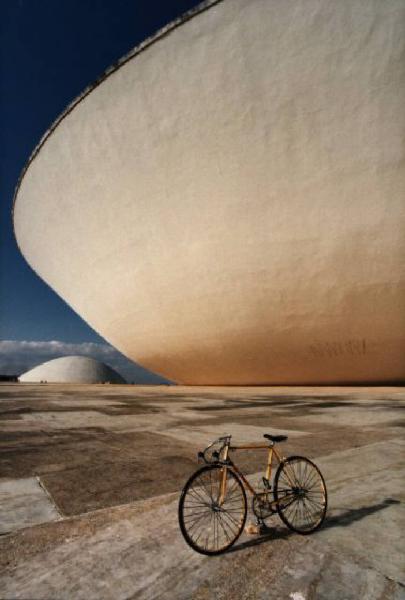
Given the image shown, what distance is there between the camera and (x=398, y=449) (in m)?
4.59

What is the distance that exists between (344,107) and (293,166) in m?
2.25

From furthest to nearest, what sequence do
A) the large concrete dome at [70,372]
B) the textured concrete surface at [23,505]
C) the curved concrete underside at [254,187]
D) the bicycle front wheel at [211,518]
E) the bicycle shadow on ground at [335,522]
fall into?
the large concrete dome at [70,372] < the curved concrete underside at [254,187] < the textured concrete surface at [23,505] < the bicycle shadow on ground at [335,522] < the bicycle front wheel at [211,518]

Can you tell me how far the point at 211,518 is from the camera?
244 centimetres

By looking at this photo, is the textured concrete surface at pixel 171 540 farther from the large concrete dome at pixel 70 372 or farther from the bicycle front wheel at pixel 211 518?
the large concrete dome at pixel 70 372

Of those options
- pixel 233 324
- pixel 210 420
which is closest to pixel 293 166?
pixel 233 324

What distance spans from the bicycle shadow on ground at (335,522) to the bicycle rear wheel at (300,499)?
0.07m

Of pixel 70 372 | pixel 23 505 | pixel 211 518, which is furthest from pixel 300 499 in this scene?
pixel 70 372

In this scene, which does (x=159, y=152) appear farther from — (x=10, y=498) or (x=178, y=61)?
(x=10, y=498)

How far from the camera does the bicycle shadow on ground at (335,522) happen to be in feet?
7.30

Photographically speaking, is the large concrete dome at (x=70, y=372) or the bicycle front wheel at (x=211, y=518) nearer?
the bicycle front wheel at (x=211, y=518)

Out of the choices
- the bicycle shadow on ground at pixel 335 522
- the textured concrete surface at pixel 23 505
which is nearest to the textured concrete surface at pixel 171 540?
the bicycle shadow on ground at pixel 335 522

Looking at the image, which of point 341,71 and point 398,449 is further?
point 341,71

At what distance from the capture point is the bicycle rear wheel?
2433 mm

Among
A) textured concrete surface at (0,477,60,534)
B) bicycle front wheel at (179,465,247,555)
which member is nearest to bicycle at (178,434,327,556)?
bicycle front wheel at (179,465,247,555)
